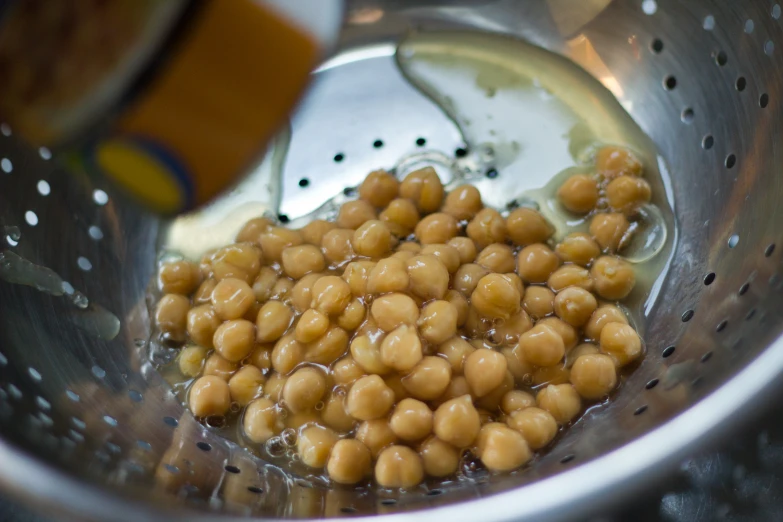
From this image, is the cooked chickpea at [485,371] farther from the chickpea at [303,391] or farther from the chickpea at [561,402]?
the chickpea at [303,391]

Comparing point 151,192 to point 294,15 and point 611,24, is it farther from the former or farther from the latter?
point 611,24

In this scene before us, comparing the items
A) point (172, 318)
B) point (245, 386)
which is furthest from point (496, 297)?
point (172, 318)

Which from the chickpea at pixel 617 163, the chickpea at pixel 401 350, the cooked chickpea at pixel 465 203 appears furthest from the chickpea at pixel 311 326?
the chickpea at pixel 617 163

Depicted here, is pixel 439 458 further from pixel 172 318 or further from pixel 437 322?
pixel 172 318

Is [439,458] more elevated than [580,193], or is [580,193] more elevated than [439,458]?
[580,193]

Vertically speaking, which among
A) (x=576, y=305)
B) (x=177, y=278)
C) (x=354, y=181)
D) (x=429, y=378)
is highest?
(x=354, y=181)

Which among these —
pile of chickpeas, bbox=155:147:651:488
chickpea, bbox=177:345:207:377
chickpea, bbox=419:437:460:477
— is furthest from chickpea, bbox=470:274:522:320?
chickpea, bbox=177:345:207:377

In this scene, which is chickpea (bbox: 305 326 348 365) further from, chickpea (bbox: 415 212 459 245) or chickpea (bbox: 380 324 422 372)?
chickpea (bbox: 415 212 459 245)
